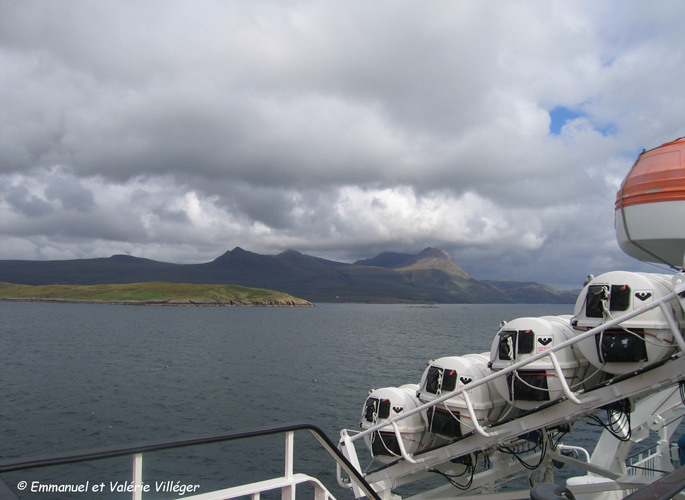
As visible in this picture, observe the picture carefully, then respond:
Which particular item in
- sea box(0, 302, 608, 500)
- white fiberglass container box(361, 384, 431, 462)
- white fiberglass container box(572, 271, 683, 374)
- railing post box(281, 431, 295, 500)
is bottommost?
sea box(0, 302, 608, 500)

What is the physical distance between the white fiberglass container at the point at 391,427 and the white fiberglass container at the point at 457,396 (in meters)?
0.59

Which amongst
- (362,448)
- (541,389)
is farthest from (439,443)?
(362,448)

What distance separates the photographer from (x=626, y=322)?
325 inches

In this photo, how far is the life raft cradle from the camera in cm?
818

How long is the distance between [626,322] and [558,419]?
2691 mm

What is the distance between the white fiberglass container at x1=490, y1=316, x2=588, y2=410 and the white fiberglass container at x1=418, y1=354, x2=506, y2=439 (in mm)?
819

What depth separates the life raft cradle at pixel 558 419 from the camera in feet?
26.8

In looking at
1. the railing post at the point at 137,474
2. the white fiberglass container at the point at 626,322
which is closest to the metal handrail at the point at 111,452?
the railing post at the point at 137,474

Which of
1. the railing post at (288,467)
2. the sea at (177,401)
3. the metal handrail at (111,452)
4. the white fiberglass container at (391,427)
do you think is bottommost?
the sea at (177,401)

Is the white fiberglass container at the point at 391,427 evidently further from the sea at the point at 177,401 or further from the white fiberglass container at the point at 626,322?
the sea at the point at 177,401

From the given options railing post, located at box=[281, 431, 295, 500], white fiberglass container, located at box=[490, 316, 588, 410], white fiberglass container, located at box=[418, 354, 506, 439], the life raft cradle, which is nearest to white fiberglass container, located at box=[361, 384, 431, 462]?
the life raft cradle

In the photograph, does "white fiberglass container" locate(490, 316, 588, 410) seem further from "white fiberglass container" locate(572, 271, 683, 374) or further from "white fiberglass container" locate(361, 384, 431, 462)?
"white fiberglass container" locate(361, 384, 431, 462)

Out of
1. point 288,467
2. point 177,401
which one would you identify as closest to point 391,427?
point 288,467

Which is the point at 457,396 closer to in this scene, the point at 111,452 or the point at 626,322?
the point at 626,322
